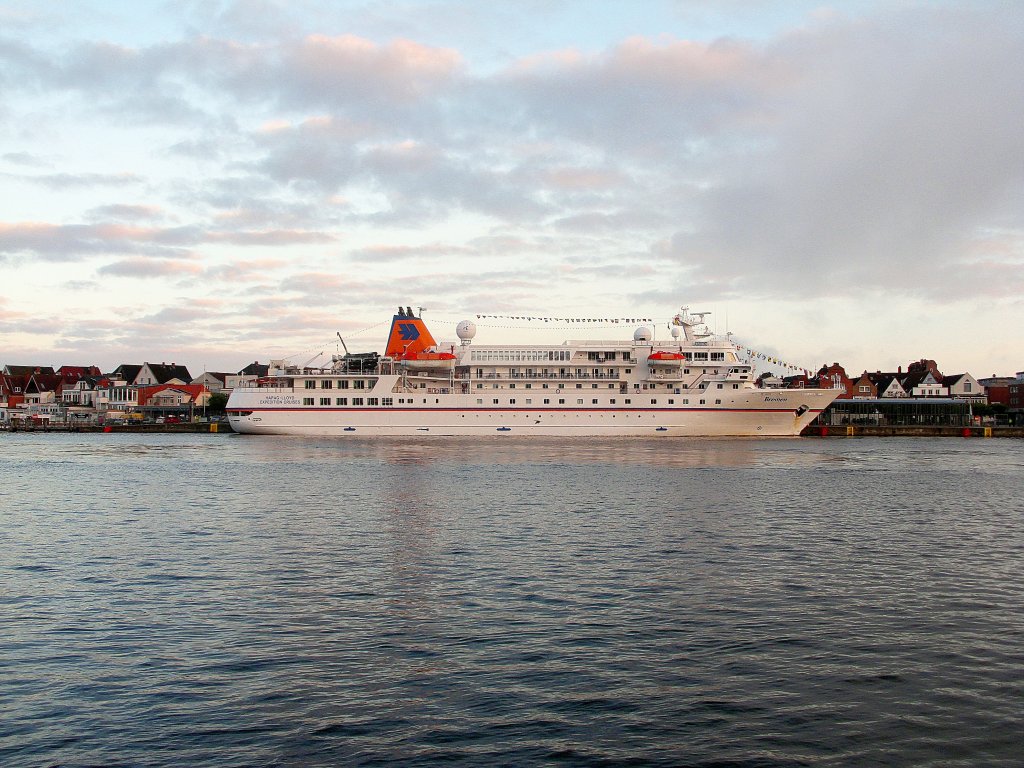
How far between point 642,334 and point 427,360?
709 inches

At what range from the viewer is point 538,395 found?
6425 cm

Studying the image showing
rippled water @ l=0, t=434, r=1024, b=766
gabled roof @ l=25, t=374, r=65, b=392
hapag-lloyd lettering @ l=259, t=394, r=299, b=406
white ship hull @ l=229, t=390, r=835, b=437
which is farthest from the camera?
gabled roof @ l=25, t=374, r=65, b=392

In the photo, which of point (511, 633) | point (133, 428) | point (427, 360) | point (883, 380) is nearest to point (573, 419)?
point (427, 360)

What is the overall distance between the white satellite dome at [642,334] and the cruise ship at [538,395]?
34.7 inches

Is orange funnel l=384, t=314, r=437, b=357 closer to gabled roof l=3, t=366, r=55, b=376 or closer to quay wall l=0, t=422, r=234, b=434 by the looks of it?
quay wall l=0, t=422, r=234, b=434

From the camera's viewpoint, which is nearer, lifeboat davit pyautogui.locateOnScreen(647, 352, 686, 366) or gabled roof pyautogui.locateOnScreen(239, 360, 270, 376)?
lifeboat davit pyautogui.locateOnScreen(647, 352, 686, 366)

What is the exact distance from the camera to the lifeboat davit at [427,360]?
6714 centimetres

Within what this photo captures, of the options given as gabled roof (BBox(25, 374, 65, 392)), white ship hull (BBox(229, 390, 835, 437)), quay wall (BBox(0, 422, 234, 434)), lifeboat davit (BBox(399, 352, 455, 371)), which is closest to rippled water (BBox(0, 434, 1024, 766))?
white ship hull (BBox(229, 390, 835, 437))

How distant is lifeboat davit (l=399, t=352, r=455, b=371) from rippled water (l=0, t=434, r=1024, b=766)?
4169 cm

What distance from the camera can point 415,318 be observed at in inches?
2815

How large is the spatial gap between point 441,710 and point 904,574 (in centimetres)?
1052

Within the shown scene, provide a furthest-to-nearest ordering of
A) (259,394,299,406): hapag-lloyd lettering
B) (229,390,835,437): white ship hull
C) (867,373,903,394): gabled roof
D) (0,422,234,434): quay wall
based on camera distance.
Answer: (867,373,903,394): gabled roof
(0,422,234,434): quay wall
(259,394,299,406): hapag-lloyd lettering
(229,390,835,437): white ship hull

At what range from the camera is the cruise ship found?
63031mm

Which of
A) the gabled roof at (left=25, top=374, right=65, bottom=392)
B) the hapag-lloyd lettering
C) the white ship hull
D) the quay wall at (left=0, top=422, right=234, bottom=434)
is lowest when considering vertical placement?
the quay wall at (left=0, top=422, right=234, bottom=434)
